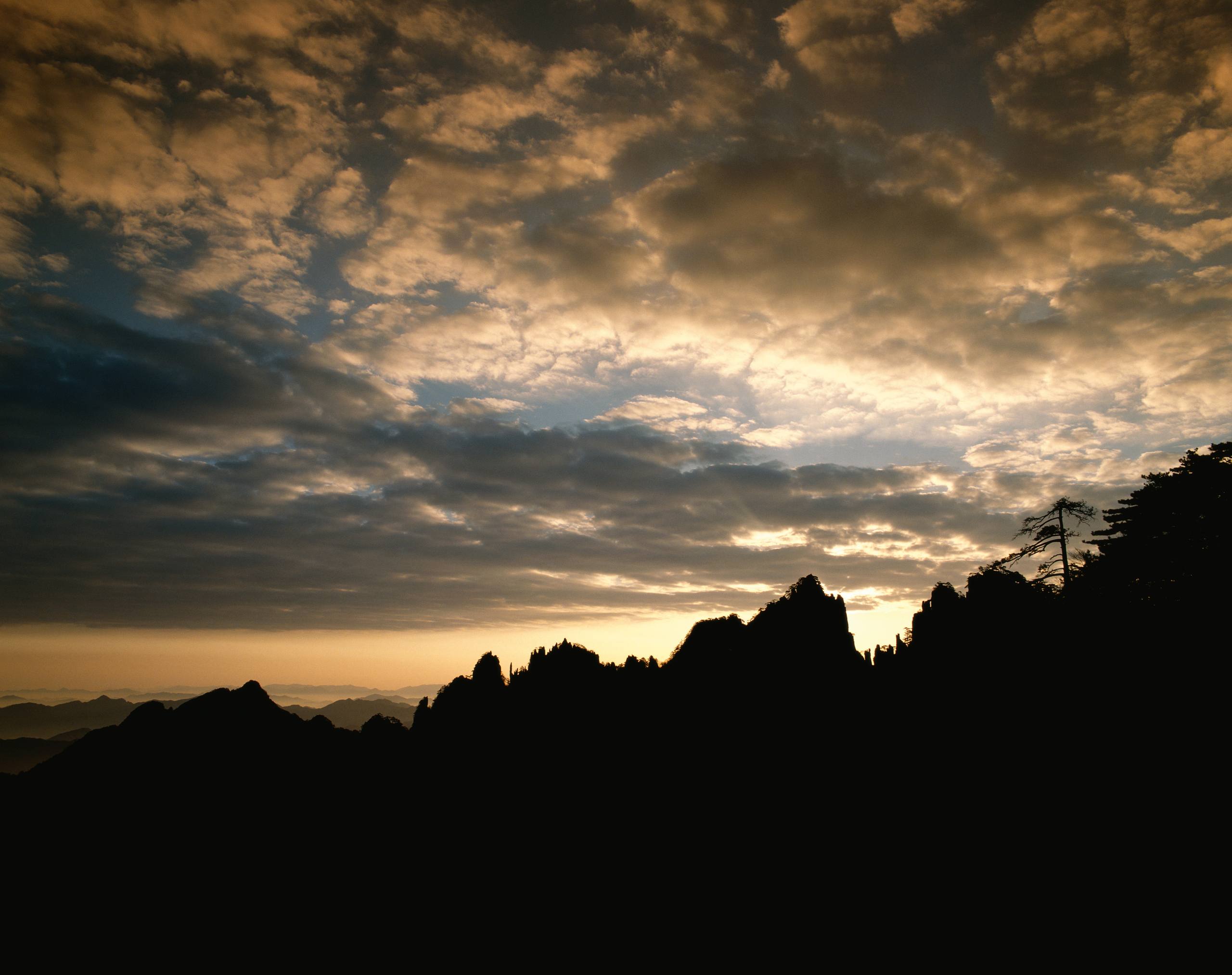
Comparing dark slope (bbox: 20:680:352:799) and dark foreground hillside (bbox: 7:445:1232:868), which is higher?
dark foreground hillside (bbox: 7:445:1232:868)

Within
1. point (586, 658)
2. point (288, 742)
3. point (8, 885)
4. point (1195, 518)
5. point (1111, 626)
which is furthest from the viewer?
point (288, 742)

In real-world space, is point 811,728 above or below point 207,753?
above

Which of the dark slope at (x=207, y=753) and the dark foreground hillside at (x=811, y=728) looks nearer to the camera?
the dark foreground hillside at (x=811, y=728)

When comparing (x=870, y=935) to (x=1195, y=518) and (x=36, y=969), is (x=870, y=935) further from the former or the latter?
(x=36, y=969)

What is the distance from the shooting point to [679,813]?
141ft

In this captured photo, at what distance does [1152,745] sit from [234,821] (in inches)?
4093

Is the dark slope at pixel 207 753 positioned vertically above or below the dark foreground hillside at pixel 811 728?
below

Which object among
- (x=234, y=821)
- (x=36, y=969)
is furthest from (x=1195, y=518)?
(x=36, y=969)

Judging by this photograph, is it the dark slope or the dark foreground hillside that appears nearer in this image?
the dark foreground hillside

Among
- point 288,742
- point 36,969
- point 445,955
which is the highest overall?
point 288,742

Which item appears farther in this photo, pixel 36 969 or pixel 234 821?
pixel 234 821

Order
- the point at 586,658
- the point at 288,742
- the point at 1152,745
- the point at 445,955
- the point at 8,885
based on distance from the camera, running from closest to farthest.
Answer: the point at 1152,745, the point at 445,955, the point at 586,658, the point at 8,885, the point at 288,742

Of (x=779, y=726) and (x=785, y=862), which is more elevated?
(x=779, y=726)

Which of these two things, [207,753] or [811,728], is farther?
[207,753]
